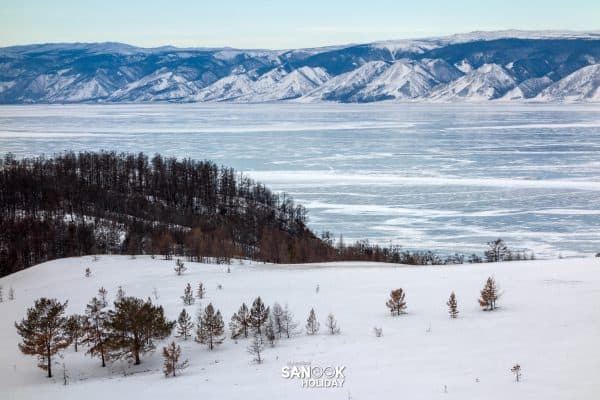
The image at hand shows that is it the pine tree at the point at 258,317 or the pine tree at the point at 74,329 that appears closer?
the pine tree at the point at 74,329

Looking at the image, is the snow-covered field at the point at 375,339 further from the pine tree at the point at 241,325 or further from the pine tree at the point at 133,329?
the pine tree at the point at 133,329

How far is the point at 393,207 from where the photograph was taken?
59.1 meters

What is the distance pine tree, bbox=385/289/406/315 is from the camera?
70.3 ft

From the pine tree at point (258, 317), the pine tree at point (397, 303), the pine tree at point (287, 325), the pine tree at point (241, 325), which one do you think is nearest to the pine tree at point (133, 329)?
the pine tree at point (241, 325)

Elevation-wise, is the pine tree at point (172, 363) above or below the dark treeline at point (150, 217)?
below

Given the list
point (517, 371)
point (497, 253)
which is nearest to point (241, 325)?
point (517, 371)

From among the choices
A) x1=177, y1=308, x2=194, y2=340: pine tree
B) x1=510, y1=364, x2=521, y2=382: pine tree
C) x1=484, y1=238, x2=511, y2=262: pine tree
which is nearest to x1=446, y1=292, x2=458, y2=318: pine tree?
x1=510, y1=364, x2=521, y2=382: pine tree

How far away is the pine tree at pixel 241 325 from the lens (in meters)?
20.4

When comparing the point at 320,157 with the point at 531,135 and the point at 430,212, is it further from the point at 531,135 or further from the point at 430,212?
the point at 531,135

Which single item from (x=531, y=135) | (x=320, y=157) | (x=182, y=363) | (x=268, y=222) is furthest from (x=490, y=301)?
(x=531, y=135)

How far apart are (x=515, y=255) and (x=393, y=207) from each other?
59.3 ft

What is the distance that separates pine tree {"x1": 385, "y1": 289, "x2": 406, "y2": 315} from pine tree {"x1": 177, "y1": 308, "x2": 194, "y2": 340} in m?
6.01

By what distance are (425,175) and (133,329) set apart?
197 feet

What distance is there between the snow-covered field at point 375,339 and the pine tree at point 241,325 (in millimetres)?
331
